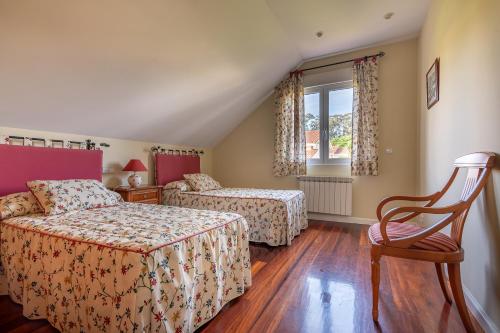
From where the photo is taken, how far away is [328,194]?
3.90 meters

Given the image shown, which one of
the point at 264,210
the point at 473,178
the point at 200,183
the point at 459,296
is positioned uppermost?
the point at 473,178

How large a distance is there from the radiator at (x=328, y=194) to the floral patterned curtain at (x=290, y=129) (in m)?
0.26

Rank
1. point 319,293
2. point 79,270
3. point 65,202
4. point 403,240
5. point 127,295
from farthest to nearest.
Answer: point 65,202 < point 319,293 < point 403,240 < point 79,270 < point 127,295

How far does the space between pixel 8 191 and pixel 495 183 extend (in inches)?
145

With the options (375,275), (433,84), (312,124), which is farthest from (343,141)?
(375,275)

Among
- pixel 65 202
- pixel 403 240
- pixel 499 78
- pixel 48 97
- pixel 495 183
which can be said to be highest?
pixel 48 97

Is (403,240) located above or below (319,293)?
above

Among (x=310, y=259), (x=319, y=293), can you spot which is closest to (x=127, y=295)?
(x=319, y=293)

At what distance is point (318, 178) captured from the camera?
156 inches

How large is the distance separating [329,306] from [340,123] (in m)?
3.00

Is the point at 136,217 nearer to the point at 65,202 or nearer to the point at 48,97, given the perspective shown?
the point at 65,202

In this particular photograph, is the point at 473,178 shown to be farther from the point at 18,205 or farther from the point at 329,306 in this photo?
the point at 18,205

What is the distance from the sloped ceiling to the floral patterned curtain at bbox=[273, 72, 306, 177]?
14.2 inches

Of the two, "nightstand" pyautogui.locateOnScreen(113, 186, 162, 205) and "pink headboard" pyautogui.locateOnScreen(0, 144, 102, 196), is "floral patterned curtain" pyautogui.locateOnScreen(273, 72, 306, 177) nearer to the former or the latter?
"nightstand" pyautogui.locateOnScreen(113, 186, 162, 205)
